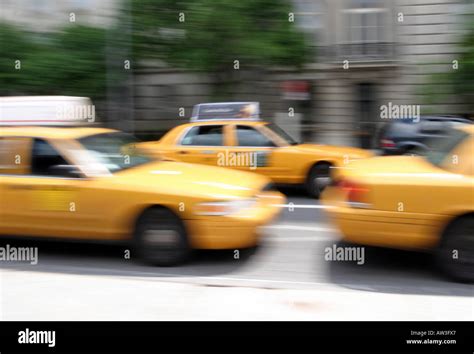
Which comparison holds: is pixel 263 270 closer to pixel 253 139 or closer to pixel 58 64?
pixel 253 139

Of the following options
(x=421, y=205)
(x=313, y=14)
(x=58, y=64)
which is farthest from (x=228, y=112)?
(x=313, y=14)

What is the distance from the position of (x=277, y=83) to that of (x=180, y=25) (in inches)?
161

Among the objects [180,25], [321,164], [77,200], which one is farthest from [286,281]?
[180,25]

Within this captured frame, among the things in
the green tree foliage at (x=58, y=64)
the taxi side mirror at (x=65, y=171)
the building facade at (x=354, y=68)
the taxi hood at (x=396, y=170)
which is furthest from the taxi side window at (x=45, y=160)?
the building facade at (x=354, y=68)

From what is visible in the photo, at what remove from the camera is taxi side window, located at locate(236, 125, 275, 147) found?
10555mm

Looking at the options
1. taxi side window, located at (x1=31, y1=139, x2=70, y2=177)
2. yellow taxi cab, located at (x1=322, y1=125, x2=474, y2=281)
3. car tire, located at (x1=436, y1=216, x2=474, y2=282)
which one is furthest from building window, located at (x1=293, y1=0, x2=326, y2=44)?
car tire, located at (x1=436, y1=216, x2=474, y2=282)

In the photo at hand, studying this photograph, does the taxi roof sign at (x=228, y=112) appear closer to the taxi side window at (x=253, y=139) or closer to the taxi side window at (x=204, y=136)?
the taxi side window at (x=204, y=136)

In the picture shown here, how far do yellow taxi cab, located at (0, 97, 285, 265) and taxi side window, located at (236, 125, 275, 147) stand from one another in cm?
389

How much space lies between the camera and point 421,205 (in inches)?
213

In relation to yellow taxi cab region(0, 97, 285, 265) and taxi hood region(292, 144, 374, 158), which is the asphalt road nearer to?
yellow taxi cab region(0, 97, 285, 265)

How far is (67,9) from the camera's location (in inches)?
807

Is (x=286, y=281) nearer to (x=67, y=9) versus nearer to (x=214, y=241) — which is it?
(x=214, y=241)

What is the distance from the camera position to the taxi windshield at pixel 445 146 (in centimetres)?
573

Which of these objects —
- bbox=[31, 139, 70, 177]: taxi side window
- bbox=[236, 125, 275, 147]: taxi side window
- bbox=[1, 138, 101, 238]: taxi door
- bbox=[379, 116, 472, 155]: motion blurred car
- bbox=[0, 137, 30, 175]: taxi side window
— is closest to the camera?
bbox=[1, 138, 101, 238]: taxi door
